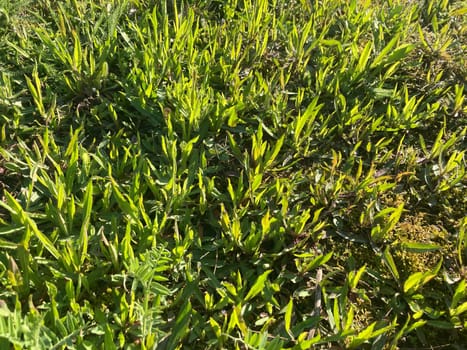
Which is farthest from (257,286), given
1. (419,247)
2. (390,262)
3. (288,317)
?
(419,247)

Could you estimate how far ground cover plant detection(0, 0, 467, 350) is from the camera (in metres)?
1.53

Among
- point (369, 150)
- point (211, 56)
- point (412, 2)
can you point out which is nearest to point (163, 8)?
point (211, 56)

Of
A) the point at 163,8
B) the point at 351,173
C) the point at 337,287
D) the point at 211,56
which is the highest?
the point at 163,8

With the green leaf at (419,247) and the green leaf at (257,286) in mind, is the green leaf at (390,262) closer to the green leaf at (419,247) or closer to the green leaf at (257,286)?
the green leaf at (419,247)

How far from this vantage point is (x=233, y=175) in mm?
1944

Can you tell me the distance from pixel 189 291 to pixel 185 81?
3.29 ft

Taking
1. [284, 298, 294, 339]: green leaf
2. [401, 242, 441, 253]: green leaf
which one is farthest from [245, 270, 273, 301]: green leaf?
[401, 242, 441, 253]: green leaf

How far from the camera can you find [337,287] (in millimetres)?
1628

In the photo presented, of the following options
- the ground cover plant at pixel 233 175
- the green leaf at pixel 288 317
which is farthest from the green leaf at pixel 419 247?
the green leaf at pixel 288 317

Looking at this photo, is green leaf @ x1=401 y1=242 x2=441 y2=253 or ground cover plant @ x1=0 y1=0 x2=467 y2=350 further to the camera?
green leaf @ x1=401 y1=242 x2=441 y2=253

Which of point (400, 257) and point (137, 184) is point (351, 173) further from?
point (137, 184)

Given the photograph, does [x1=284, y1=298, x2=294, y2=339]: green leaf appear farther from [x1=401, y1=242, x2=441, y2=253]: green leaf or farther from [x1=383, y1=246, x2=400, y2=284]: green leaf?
[x1=401, y1=242, x2=441, y2=253]: green leaf

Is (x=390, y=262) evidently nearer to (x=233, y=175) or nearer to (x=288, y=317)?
(x=288, y=317)

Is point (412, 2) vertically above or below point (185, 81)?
above
